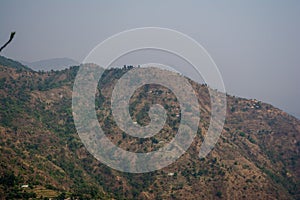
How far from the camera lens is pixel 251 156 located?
126625 millimetres

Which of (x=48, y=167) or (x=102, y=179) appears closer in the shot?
(x=48, y=167)

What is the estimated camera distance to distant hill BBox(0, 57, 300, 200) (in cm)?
8400

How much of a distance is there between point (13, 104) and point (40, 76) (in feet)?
150

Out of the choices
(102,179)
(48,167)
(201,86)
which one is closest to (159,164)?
(102,179)

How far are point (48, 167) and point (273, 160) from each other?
81048 millimetres

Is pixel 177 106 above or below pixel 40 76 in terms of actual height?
above

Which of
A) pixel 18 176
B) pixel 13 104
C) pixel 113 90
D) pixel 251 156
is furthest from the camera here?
pixel 113 90

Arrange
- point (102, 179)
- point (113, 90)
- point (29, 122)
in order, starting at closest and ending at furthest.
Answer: point (102, 179), point (29, 122), point (113, 90)

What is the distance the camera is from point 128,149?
10881 cm

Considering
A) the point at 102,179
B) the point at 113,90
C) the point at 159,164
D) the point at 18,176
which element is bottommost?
the point at 18,176

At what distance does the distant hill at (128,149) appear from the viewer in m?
84.0

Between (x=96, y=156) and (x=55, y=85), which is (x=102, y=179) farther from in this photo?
(x=55, y=85)

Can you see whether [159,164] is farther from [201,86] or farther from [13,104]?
[201,86]

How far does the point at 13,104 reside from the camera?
115750 mm
